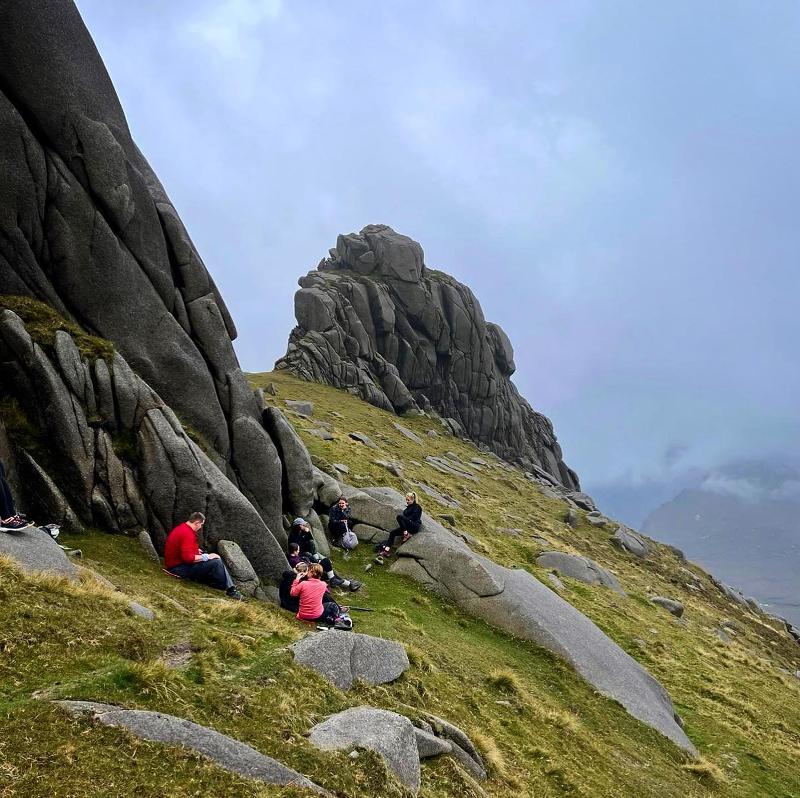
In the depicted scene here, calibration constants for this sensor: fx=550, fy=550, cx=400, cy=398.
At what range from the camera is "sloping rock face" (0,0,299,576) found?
1827 cm

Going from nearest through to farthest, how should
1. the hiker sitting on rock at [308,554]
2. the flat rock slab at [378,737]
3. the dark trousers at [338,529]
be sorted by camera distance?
the flat rock slab at [378,737] < the hiker sitting on rock at [308,554] < the dark trousers at [338,529]

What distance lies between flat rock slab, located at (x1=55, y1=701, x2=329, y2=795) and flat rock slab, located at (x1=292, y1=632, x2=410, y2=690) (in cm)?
371

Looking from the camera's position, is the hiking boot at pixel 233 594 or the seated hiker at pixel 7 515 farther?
the hiking boot at pixel 233 594

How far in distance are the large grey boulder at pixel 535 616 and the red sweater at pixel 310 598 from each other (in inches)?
376

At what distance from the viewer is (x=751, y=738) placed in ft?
71.2

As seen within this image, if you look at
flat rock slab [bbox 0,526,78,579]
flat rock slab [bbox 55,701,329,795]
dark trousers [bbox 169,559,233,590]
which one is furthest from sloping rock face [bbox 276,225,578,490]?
flat rock slab [bbox 55,701,329,795]

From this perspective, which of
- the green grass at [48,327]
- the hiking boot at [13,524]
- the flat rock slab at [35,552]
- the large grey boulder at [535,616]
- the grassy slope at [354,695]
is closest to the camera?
the grassy slope at [354,695]

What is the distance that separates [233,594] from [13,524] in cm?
693

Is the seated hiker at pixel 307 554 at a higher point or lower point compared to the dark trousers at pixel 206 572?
higher

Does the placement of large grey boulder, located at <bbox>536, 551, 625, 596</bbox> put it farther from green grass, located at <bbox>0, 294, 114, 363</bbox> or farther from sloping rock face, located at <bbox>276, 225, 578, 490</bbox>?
sloping rock face, located at <bbox>276, 225, 578, 490</bbox>

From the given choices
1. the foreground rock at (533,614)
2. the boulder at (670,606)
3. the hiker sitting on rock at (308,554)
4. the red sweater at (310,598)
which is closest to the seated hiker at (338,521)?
the foreground rock at (533,614)

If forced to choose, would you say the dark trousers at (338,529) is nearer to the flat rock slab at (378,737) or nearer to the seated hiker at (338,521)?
the seated hiker at (338,521)

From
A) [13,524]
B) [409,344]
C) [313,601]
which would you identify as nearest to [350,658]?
[313,601]

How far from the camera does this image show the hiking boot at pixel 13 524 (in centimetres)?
1336
